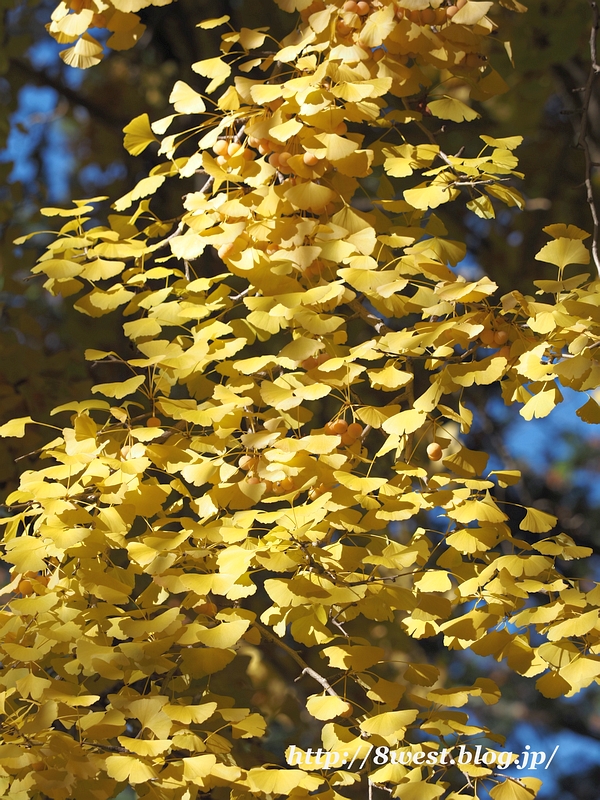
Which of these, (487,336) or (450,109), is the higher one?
(450,109)

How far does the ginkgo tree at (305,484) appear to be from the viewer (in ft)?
2.82

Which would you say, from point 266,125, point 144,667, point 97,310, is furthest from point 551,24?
point 144,667

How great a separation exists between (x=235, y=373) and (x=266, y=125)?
32 cm

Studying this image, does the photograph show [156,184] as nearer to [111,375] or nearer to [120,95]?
[111,375]

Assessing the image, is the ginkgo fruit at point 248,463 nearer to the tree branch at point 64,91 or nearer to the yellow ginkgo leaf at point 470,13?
the yellow ginkgo leaf at point 470,13

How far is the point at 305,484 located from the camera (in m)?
0.91

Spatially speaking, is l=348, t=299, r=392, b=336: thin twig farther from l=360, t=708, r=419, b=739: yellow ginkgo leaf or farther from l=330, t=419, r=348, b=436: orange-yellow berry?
l=360, t=708, r=419, b=739: yellow ginkgo leaf

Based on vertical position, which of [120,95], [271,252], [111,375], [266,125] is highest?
[266,125]

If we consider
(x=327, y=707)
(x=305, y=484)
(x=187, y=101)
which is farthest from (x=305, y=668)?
(x=187, y=101)

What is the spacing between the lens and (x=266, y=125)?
1094mm

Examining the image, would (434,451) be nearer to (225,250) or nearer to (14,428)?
(225,250)

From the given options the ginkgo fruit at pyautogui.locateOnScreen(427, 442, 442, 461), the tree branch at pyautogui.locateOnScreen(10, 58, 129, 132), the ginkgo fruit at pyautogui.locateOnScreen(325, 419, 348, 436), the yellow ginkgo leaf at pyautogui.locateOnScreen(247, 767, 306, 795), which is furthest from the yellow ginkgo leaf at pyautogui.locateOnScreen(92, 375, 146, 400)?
the tree branch at pyautogui.locateOnScreen(10, 58, 129, 132)

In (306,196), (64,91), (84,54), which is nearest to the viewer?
(306,196)

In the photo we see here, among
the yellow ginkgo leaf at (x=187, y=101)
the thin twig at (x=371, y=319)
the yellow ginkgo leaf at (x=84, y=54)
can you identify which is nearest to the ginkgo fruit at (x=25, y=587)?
the thin twig at (x=371, y=319)
